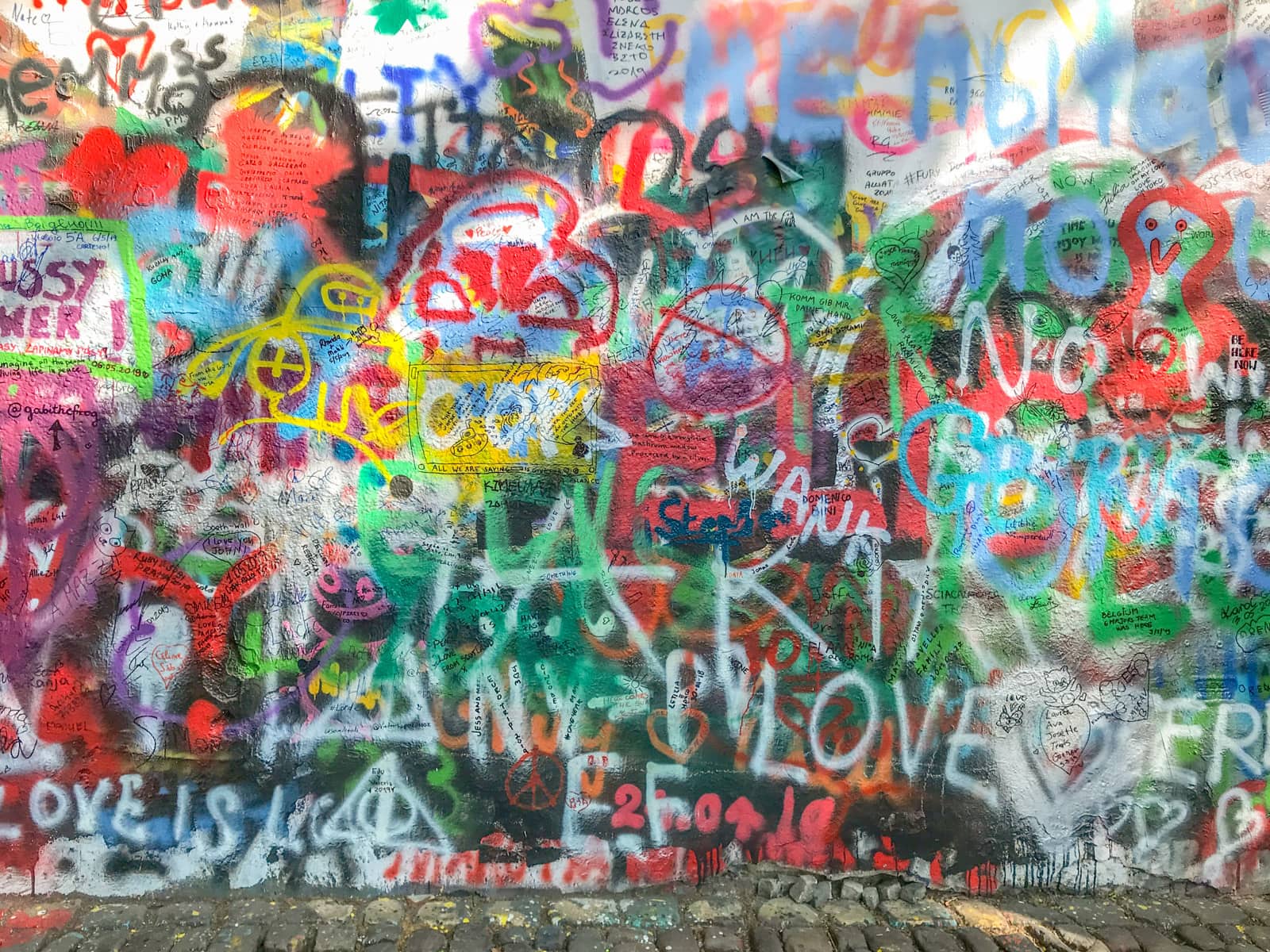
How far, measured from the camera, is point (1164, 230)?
3449 mm

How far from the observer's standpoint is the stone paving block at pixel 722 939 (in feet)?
10.7

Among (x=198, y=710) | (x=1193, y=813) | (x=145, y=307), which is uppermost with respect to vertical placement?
(x=145, y=307)

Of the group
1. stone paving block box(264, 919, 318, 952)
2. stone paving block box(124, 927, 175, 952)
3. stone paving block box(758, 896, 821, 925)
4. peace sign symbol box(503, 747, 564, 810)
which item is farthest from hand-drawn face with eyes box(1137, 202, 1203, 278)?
stone paving block box(124, 927, 175, 952)

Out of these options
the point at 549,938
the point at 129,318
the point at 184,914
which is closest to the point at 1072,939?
the point at 549,938

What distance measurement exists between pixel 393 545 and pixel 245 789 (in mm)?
1191

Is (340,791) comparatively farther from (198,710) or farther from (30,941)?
(30,941)

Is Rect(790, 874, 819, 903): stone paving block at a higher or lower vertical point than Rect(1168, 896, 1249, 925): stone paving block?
higher

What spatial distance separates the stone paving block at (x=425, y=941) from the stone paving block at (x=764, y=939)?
3.96 feet

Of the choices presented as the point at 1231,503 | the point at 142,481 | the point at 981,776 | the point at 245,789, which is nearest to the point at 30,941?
the point at 245,789

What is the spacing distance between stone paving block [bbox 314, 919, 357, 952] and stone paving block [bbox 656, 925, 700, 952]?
Answer: 120 cm

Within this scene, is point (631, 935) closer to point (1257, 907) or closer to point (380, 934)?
point (380, 934)

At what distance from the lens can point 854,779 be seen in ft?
11.6

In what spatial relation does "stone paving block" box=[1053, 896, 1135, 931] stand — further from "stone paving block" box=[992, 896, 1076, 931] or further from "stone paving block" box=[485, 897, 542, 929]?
"stone paving block" box=[485, 897, 542, 929]

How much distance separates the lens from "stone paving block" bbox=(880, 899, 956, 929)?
3420 millimetres
